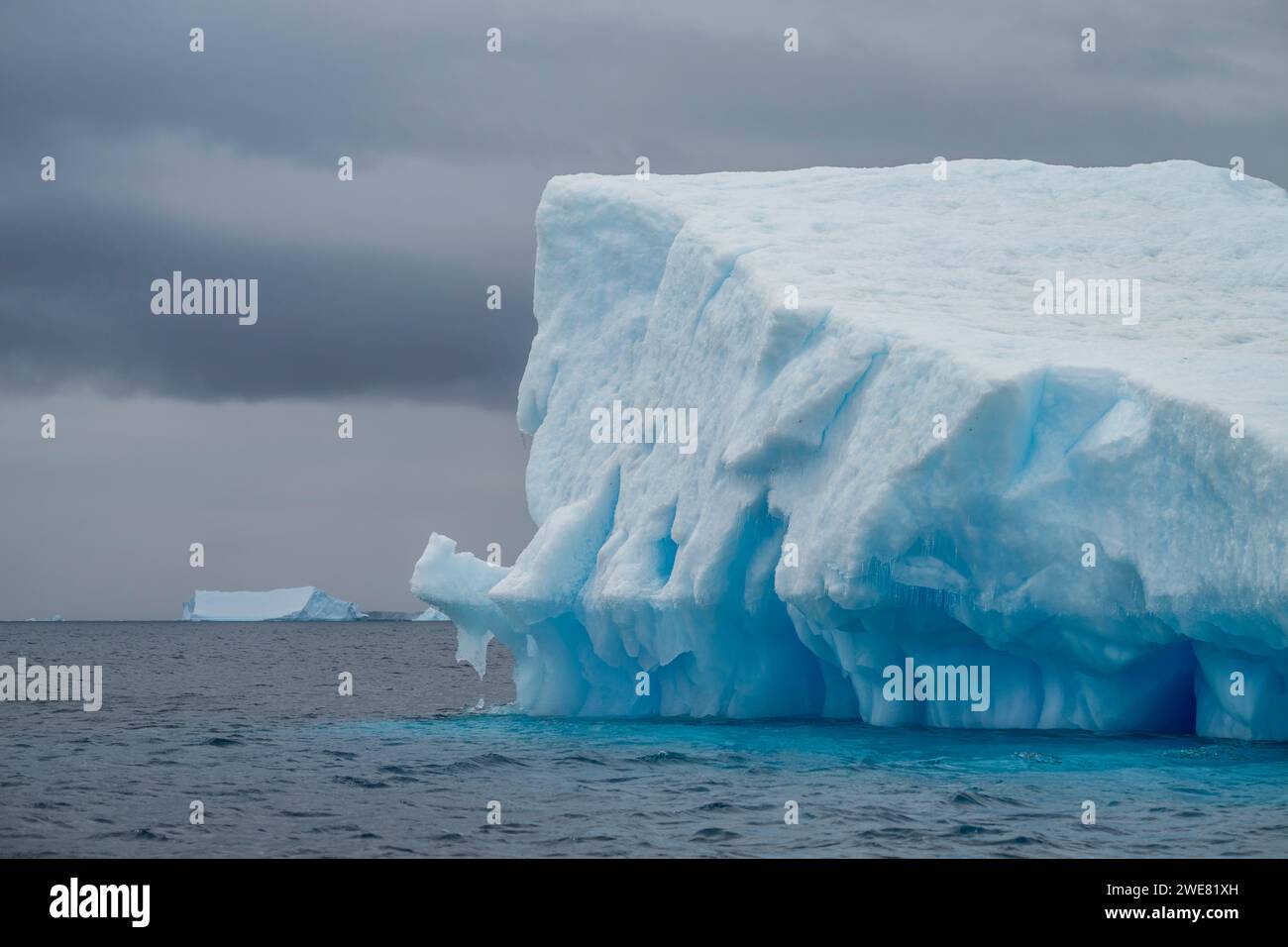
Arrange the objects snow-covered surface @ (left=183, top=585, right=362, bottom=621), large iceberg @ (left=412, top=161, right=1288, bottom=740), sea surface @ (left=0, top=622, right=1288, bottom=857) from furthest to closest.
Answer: snow-covered surface @ (left=183, top=585, right=362, bottom=621) → large iceberg @ (left=412, top=161, right=1288, bottom=740) → sea surface @ (left=0, top=622, right=1288, bottom=857)

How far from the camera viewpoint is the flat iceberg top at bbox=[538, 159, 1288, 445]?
1816cm

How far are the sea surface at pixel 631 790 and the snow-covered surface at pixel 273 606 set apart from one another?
11714 cm

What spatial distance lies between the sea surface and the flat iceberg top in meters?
4.20

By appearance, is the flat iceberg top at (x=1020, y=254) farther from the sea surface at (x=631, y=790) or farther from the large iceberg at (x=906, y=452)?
the sea surface at (x=631, y=790)

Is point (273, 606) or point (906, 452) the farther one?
point (273, 606)

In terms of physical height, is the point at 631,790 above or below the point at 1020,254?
below

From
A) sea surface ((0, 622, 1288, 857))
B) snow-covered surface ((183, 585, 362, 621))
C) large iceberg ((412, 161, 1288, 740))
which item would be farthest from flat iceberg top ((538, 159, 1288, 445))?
snow-covered surface ((183, 585, 362, 621))

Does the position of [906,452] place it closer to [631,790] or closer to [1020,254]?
[631,790]

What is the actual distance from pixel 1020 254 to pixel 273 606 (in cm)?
12667

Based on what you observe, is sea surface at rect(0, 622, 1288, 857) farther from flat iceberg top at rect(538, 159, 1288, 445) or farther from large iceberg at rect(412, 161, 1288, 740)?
flat iceberg top at rect(538, 159, 1288, 445)

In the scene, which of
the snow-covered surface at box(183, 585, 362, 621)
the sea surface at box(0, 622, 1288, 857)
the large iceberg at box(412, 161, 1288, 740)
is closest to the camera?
the sea surface at box(0, 622, 1288, 857)

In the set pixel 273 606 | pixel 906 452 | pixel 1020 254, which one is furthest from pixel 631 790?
pixel 273 606

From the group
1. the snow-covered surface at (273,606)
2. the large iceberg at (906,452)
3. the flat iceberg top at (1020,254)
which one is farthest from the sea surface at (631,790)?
the snow-covered surface at (273,606)

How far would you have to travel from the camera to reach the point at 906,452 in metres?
17.6
